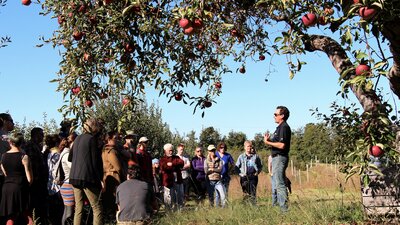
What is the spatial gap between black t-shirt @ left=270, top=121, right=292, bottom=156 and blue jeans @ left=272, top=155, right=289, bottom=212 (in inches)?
2.8

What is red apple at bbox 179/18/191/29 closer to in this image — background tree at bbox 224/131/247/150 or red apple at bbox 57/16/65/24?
red apple at bbox 57/16/65/24

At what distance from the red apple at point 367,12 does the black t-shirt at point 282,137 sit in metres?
3.16

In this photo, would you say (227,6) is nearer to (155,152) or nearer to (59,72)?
(59,72)

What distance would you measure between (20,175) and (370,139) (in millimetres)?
4690

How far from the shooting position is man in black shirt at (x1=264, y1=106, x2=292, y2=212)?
621 cm

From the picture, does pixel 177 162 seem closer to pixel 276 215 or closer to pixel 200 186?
pixel 200 186

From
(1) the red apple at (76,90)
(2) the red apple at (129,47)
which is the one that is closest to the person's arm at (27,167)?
(1) the red apple at (76,90)

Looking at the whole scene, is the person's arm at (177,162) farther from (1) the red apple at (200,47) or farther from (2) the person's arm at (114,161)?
(1) the red apple at (200,47)

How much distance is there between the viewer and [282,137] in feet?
20.8

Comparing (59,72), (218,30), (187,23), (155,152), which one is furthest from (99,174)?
(155,152)

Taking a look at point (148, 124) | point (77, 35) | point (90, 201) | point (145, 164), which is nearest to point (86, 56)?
point (77, 35)

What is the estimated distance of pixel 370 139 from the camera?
13.1 feet

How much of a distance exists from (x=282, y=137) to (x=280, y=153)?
21 cm

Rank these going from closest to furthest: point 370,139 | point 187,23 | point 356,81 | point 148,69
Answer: point 356,81 < point 187,23 < point 370,139 < point 148,69
